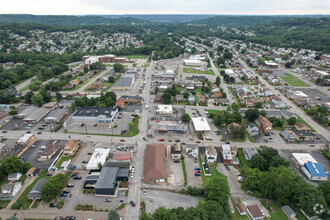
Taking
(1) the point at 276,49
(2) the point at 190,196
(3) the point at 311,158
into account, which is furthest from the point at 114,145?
(1) the point at 276,49

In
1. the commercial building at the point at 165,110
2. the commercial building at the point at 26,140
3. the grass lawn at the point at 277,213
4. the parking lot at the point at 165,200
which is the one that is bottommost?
the grass lawn at the point at 277,213

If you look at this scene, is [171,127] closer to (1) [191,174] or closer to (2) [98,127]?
(1) [191,174]

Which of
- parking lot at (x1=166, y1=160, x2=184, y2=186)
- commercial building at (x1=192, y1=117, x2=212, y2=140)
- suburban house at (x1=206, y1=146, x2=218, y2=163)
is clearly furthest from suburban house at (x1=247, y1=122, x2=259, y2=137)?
parking lot at (x1=166, y1=160, x2=184, y2=186)

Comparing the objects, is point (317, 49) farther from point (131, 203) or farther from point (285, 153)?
point (131, 203)

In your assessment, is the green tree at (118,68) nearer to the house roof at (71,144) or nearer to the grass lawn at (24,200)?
the house roof at (71,144)

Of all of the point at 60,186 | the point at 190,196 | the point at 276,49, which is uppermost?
the point at 276,49

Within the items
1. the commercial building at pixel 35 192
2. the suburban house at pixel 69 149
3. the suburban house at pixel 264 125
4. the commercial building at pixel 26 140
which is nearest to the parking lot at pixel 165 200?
the commercial building at pixel 35 192

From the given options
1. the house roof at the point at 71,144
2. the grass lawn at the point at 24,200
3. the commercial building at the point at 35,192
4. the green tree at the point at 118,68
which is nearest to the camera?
the grass lawn at the point at 24,200
